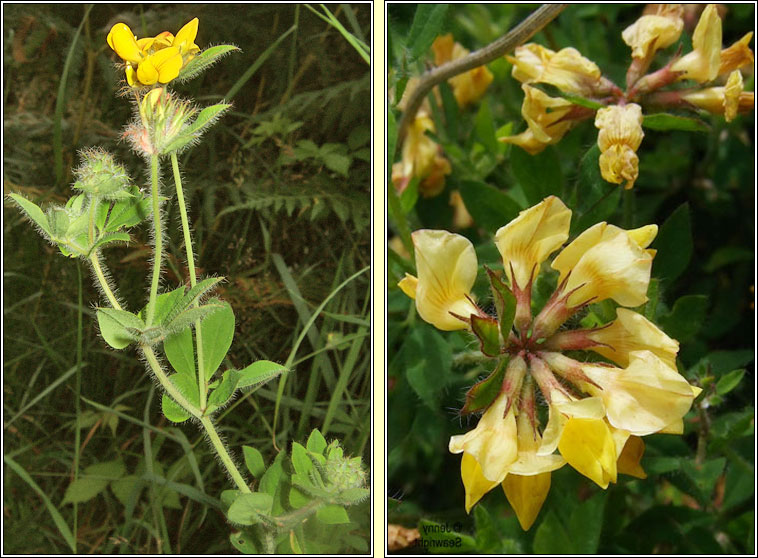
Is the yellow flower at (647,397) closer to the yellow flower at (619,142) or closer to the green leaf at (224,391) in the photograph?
the yellow flower at (619,142)

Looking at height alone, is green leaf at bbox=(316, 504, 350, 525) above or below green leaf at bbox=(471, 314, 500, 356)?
below

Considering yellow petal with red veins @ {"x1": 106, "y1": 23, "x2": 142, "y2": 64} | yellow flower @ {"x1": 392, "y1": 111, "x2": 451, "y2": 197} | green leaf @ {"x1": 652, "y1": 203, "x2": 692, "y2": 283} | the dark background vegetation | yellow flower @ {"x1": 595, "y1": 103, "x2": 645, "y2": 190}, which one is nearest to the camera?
A: yellow petal with red veins @ {"x1": 106, "y1": 23, "x2": 142, "y2": 64}

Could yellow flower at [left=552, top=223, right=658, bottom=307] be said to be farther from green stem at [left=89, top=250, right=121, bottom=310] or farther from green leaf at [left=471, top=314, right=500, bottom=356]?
green stem at [left=89, top=250, right=121, bottom=310]

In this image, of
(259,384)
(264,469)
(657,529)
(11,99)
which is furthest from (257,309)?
(657,529)

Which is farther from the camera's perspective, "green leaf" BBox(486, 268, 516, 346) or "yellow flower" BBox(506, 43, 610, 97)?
"yellow flower" BBox(506, 43, 610, 97)

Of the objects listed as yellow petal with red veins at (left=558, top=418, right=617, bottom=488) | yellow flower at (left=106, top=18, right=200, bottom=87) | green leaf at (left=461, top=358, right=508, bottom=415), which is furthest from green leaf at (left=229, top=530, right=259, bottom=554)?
yellow flower at (left=106, top=18, right=200, bottom=87)

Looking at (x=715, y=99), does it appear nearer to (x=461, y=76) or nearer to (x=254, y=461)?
(x=461, y=76)

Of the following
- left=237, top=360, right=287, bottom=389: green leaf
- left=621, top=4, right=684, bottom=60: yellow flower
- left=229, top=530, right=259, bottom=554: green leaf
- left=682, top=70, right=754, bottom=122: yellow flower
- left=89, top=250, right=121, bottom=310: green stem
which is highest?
left=621, top=4, right=684, bottom=60: yellow flower

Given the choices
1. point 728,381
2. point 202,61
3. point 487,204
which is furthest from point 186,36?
point 728,381

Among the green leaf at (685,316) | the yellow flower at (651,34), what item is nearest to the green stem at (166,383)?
the green leaf at (685,316)
